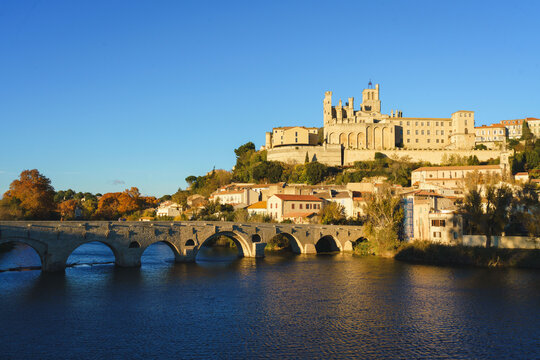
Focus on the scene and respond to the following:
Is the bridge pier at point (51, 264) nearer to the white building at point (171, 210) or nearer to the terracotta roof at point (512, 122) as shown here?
the white building at point (171, 210)

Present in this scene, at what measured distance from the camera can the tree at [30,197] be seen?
58.4 meters

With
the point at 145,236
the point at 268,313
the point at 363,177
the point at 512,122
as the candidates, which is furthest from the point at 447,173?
the point at 268,313

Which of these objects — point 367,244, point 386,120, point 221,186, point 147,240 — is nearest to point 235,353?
point 147,240

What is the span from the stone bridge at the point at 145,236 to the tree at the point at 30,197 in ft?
83.9

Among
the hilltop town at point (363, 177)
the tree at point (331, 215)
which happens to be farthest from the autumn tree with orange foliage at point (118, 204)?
the tree at point (331, 215)

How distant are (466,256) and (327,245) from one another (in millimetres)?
17967

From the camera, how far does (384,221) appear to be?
51.0m

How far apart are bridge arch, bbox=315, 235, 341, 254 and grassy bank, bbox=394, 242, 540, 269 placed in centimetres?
899

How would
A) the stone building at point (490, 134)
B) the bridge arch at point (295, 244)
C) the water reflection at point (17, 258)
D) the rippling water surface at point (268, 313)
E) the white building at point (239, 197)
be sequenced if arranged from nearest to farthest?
the rippling water surface at point (268, 313), the water reflection at point (17, 258), the bridge arch at point (295, 244), the white building at point (239, 197), the stone building at point (490, 134)

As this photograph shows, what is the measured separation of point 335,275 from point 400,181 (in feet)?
163

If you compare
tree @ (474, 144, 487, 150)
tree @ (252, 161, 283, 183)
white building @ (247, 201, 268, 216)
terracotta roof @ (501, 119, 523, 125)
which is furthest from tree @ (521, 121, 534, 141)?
white building @ (247, 201, 268, 216)

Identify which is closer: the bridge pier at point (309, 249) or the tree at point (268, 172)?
the bridge pier at point (309, 249)

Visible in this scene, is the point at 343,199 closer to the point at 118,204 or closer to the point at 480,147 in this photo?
the point at 480,147

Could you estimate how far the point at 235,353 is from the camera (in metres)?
20.1
